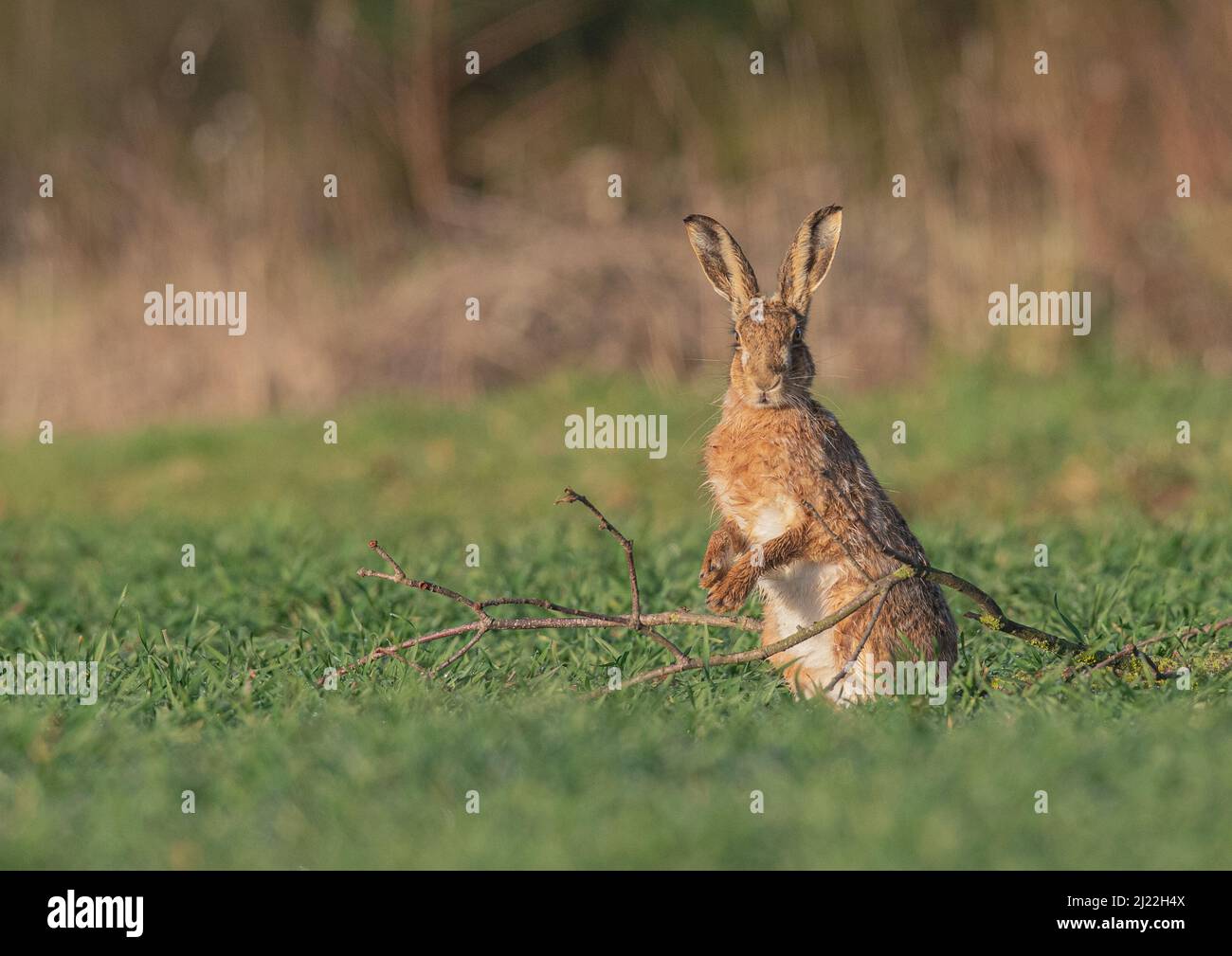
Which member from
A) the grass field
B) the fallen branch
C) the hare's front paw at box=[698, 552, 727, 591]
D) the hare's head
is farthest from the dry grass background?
the hare's front paw at box=[698, 552, 727, 591]

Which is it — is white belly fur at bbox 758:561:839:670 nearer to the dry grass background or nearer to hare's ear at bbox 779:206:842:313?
hare's ear at bbox 779:206:842:313

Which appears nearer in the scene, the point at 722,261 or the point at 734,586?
the point at 734,586

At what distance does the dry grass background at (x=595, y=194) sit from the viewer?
42.4 feet

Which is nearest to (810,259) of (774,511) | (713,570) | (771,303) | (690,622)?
(771,303)

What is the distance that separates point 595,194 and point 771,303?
10292 mm

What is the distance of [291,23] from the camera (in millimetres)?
18391

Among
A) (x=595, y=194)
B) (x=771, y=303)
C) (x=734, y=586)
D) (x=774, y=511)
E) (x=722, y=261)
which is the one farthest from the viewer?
(x=595, y=194)

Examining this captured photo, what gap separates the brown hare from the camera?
5129 millimetres

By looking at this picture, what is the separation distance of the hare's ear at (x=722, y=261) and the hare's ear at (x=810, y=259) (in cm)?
11

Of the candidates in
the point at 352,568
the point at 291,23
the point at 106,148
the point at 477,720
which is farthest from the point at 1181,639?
the point at 291,23

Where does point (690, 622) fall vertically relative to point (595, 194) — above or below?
below

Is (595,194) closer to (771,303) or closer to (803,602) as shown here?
(771,303)

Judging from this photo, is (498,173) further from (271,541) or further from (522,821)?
(522,821)

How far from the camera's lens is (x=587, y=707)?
15.5 feet
